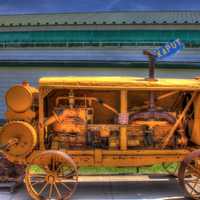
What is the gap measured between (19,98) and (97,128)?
1299 mm

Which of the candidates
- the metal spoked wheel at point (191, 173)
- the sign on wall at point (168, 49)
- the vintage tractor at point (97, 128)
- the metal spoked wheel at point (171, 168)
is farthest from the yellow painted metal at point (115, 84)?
the metal spoked wheel at point (171, 168)

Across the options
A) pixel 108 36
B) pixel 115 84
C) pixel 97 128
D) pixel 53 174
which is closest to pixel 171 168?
pixel 97 128

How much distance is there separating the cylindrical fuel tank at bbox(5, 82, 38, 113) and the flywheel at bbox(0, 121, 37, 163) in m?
0.24

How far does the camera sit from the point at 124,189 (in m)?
7.46

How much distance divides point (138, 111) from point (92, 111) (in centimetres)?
73

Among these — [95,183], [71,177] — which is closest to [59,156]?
[71,177]

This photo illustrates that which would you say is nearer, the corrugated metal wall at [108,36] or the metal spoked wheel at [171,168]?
the metal spoked wheel at [171,168]

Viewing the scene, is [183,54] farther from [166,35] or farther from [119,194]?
[119,194]

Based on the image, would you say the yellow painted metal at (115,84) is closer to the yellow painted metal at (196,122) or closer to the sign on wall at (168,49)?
the yellow painted metal at (196,122)

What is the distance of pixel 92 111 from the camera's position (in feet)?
23.4

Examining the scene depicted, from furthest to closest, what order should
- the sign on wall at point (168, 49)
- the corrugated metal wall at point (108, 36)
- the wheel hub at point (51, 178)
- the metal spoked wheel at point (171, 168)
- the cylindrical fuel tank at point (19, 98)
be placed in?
the corrugated metal wall at point (108, 36), the metal spoked wheel at point (171, 168), the sign on wall at point (168, 49), the cylindrical fuel tank at point (19, 98), the wheel hub at point (51, 178)

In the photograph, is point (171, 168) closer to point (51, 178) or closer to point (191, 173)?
point (191, 173)

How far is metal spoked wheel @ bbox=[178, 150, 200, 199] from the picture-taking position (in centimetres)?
659

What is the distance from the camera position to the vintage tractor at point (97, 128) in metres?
6.73
